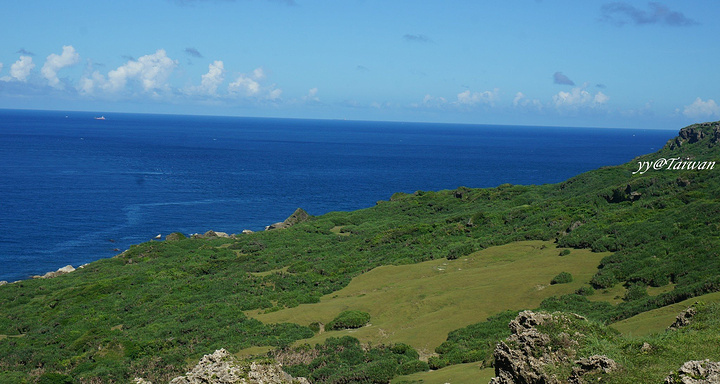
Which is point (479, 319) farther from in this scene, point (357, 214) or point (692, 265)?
point (357, 214)

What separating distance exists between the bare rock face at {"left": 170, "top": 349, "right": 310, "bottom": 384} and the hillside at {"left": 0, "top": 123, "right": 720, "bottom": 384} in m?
7.95

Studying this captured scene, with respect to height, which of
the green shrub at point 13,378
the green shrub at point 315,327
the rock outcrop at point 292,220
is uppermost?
the green shrub at point 315,327

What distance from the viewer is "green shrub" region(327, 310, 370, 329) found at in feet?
99.2

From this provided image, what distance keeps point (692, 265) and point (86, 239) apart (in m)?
72.1

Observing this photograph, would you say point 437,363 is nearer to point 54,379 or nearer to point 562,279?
point 562,279

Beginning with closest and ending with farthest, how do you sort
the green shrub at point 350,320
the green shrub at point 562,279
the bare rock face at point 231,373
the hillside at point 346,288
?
the bare rock face at point 231,373 < the hillside at point 346,288 < the green shrub at point 350,320 < the green shrub at point 562,279

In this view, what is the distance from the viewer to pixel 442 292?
3331cm

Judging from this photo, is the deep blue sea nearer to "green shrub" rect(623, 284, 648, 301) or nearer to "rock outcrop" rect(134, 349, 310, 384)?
"rock outcrop" rect(134, 349, 310, 384)

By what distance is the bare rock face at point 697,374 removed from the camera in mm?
10633

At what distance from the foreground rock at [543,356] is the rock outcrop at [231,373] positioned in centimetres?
564

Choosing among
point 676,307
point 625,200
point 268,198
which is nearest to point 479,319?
point 676,307

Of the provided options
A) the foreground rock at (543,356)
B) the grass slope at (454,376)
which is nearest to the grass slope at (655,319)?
the grass slope at (454,376)

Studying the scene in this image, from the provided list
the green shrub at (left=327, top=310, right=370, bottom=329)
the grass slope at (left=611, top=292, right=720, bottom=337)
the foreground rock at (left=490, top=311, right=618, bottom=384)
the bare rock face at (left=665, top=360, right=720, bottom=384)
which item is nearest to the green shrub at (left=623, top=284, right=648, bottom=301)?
the grass slope at (left=611, top=292, right=720, bottom=337)
